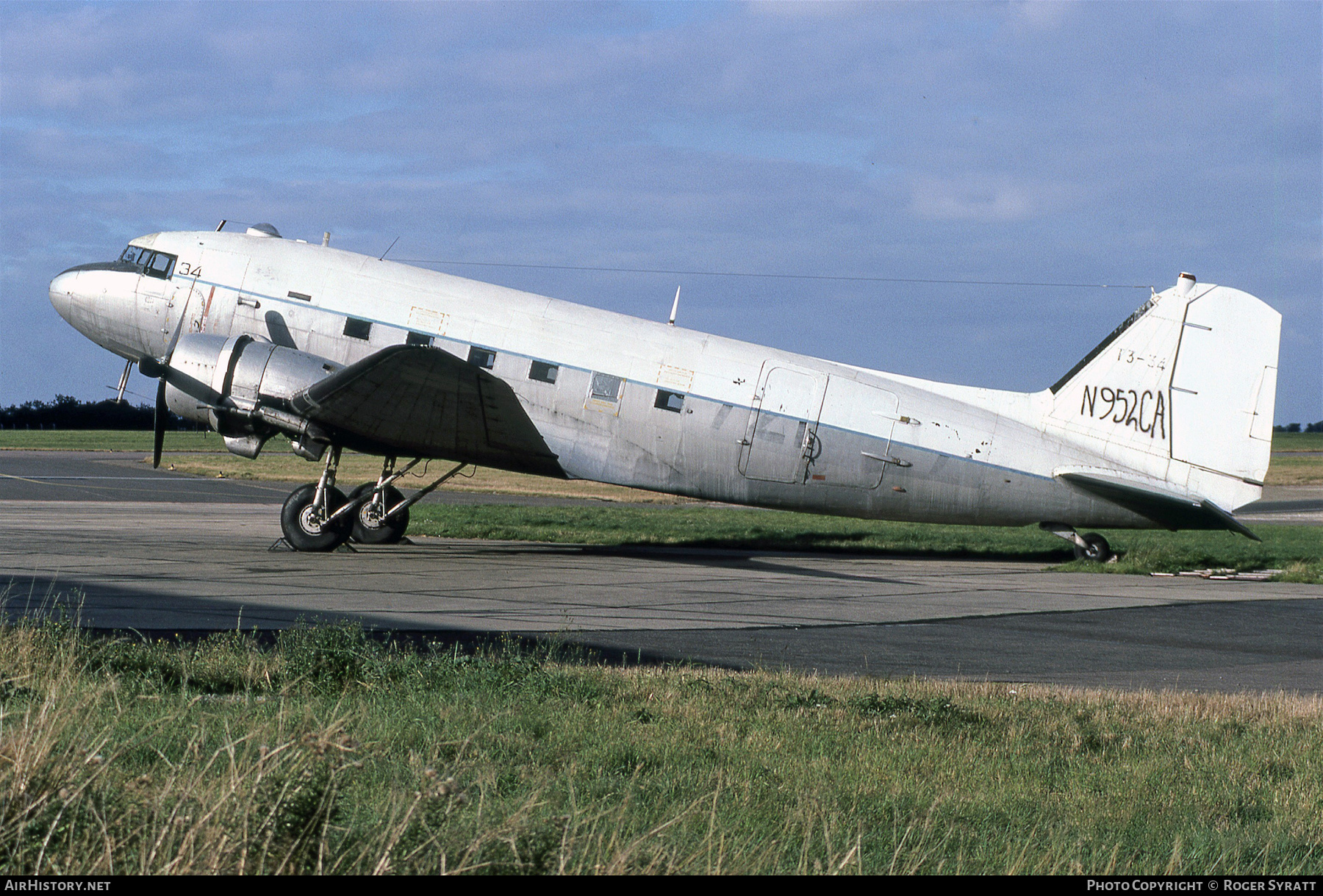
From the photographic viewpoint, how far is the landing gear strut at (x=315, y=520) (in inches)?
719

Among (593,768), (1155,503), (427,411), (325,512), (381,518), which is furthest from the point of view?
(381,518)

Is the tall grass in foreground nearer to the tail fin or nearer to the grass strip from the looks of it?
the tail fin

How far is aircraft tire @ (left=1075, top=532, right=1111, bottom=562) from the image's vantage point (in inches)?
842

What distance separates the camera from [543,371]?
18875mm

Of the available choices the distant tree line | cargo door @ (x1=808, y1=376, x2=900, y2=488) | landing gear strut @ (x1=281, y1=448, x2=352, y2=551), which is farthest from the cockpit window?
the distant tree line

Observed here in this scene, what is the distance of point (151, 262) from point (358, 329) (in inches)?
163

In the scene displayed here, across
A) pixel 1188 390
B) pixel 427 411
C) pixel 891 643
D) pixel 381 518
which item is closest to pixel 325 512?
pixel 381 518

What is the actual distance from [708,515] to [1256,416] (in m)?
17.8

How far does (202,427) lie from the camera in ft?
60.2

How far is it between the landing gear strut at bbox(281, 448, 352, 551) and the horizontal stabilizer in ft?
40.1

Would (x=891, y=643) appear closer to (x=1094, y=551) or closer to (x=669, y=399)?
(x=669, y=399)

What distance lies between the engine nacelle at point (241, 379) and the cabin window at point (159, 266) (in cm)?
207
